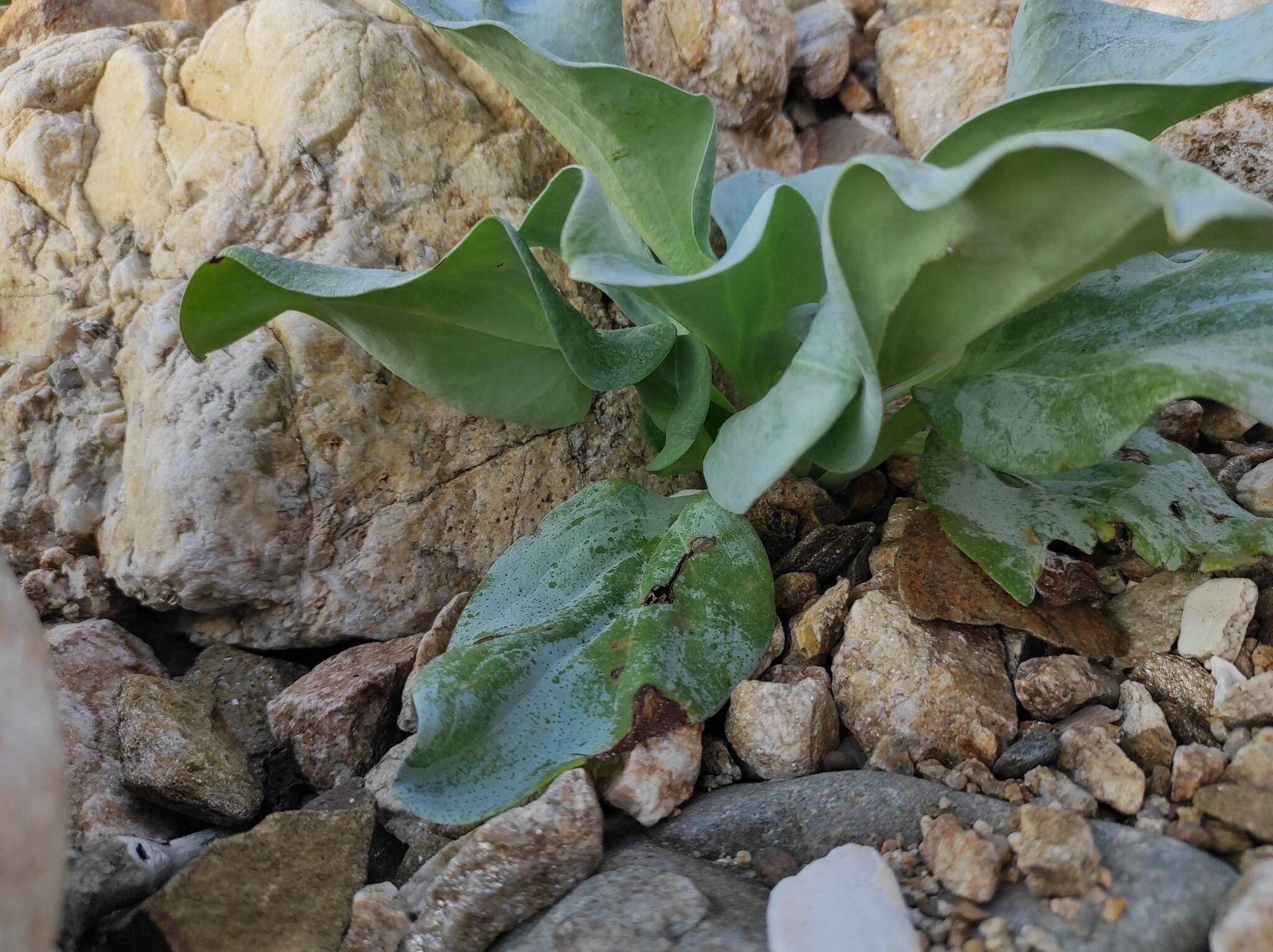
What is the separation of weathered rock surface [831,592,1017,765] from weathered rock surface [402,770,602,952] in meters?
0.32

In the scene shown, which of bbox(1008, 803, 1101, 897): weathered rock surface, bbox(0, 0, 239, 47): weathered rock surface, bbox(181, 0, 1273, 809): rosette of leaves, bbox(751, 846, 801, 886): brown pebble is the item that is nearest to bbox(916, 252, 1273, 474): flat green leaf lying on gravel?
bbox(181, 0, 1273, 809): rosette of leaves

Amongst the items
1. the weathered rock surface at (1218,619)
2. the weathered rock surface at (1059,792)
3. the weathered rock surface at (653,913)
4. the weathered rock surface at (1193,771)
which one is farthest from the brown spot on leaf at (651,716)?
the weathered rock surface at (1218,619)

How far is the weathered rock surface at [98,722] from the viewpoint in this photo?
0.93 meters

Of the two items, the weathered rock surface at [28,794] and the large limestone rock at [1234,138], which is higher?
the weathered rock surface at [28,794]

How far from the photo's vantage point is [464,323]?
101cm

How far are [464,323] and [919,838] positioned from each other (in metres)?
0.71

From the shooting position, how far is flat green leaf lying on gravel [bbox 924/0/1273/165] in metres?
0.84

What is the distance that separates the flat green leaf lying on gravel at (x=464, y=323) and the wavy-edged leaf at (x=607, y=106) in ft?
0.60

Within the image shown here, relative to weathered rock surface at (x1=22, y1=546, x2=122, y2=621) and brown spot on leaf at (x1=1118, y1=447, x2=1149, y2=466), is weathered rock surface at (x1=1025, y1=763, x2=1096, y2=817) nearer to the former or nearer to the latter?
brown spot on leaf at (x1=1118, y1=447, x2=1149, y2=466)

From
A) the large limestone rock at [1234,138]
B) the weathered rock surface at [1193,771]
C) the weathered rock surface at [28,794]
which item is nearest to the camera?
the weathered rock surface at [28,794]

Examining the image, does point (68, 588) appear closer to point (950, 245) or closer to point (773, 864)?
point (773, 864)

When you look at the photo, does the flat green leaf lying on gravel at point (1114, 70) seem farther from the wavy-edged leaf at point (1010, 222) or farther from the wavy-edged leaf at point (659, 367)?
the wavy-edged leaf at point (659, 367)

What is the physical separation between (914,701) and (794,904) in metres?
0.29

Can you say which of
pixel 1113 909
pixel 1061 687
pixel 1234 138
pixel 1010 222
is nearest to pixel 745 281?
pixel 1010 222
